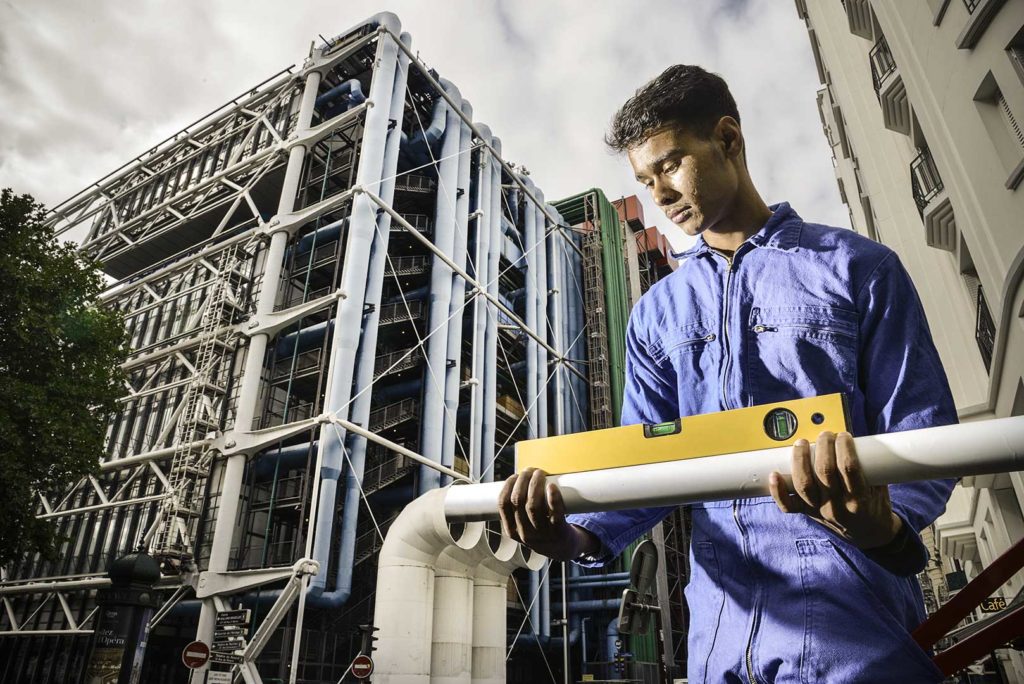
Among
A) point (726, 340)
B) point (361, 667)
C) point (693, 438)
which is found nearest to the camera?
point (693, 438)

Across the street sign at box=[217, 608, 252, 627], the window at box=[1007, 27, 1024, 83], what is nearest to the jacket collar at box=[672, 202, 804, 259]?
the window at box=[1007, 27, 1024, 83]

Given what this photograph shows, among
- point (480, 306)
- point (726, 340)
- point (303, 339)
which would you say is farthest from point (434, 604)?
point (726, 340)

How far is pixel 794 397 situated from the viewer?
71.8 inches

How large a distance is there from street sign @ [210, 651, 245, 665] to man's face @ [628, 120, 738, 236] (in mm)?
15270

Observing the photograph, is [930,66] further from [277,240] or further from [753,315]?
[277,240]

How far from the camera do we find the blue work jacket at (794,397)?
5.05 ft

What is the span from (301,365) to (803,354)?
22.0m

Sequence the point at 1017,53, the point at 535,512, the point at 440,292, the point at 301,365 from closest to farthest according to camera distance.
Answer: the point at 535,512 < the point at 1017,53 < the point at 301,365 < the point at 440,292

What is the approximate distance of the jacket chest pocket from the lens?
5.93ft

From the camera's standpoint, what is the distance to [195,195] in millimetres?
27219

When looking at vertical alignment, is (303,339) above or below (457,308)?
below

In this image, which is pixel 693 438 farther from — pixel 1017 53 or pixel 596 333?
pixel 596 333

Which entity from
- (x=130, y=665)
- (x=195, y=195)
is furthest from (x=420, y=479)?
(x=195, y=195)

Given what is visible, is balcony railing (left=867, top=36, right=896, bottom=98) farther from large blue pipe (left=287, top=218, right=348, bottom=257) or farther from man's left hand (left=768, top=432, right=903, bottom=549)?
large blue pipe (left=287, top=218, right=348, bottom=257)
